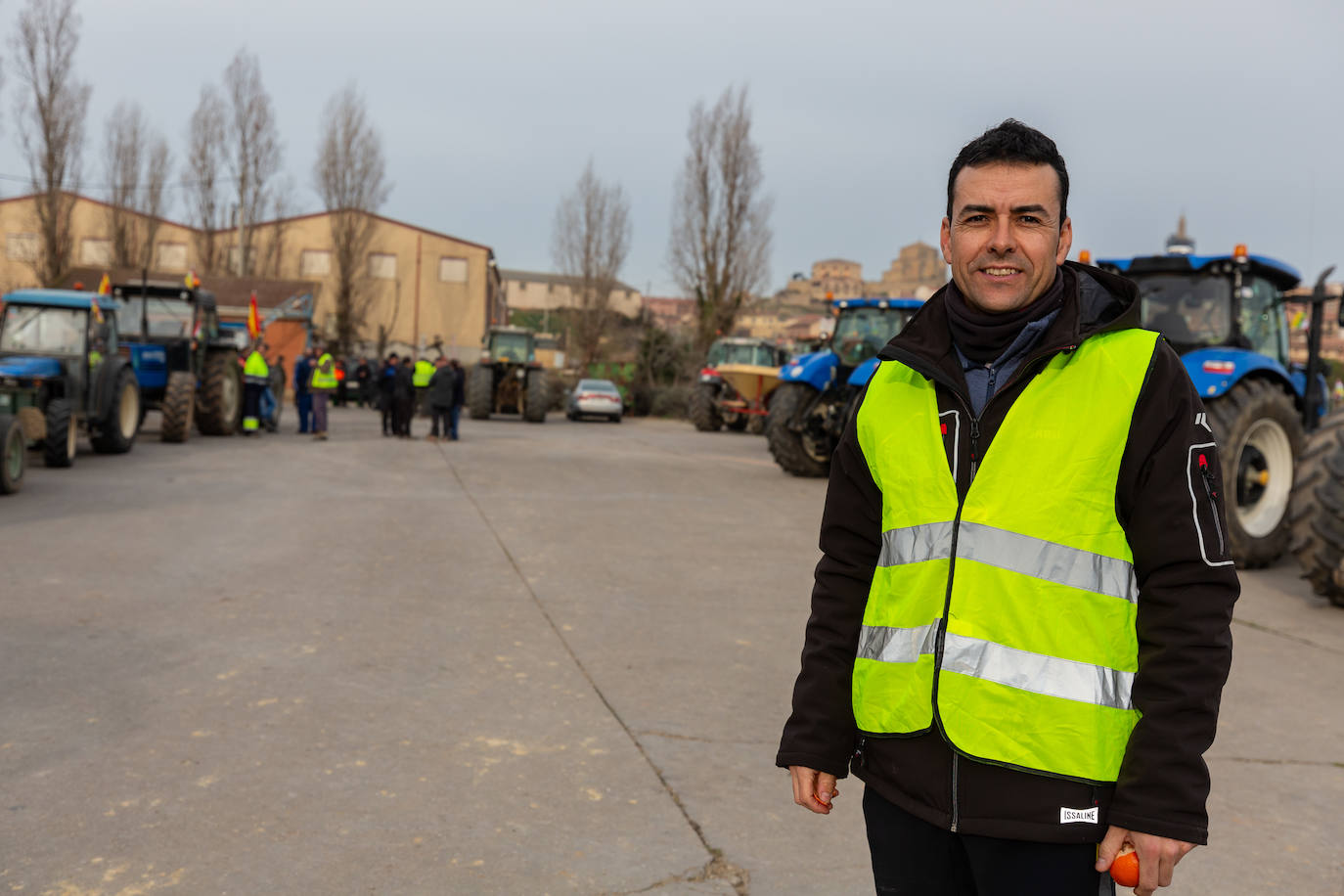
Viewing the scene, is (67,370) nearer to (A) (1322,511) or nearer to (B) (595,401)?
(A) (1322,511)

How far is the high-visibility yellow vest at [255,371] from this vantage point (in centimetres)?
2008

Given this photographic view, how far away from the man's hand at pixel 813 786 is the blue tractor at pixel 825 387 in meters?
12.1

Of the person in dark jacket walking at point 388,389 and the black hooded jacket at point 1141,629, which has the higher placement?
the black hooded jacket at point 1141,629

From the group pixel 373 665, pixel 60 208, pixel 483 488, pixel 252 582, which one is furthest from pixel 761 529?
pixel 60 208

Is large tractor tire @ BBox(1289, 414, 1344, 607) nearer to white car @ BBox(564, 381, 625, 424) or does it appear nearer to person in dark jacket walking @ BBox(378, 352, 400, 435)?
person in dark jacket walking @ BBox(378, 352, 400, 435)

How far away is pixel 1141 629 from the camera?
1.87 m

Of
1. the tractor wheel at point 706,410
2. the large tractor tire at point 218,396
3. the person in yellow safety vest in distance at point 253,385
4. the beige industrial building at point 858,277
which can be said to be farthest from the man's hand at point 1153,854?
the beige industrial building at point 858,277

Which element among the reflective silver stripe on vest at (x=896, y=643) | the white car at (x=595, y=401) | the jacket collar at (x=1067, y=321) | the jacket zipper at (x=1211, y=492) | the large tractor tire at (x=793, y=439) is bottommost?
the white car at (x=595, y=401)

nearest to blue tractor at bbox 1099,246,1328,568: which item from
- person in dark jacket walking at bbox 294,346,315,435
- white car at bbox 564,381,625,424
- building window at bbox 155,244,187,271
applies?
person in dark jacket walking at bbox 294,346,315,435

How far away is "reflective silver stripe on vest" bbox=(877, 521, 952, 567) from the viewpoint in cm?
199

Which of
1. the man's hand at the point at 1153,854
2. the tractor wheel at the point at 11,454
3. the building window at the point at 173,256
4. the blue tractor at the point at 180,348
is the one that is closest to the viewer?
the man's hand at the point at 1153,854

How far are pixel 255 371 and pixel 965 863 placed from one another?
65.1ft

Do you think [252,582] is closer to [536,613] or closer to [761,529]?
[536,613]

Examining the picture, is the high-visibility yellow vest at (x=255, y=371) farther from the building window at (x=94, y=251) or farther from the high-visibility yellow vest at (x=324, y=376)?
the building window at (x=94, y=251)
